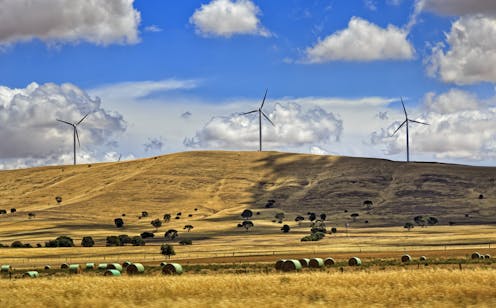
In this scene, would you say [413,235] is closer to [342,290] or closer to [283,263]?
[283,263]

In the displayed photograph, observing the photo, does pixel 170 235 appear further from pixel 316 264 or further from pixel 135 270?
pixel 135 270

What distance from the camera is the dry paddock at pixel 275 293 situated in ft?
112

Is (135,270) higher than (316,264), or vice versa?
(316,264)

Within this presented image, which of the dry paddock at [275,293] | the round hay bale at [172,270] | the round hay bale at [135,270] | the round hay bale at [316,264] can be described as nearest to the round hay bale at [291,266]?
the round hay bale at [316,264]

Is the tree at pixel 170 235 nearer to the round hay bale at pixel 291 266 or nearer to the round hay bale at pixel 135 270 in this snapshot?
the round hay bale at pixel 135 270

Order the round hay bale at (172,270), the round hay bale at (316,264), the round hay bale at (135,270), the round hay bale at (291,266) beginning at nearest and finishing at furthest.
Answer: the round hay bale at (172,270) < the round hay bale at (135,270) < the round hay bale at (291,266) < the round hay bale at (316,264)

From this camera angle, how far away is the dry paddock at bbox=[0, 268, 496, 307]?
112 ft

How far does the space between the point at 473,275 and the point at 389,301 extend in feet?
43.7

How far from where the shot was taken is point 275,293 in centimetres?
3825

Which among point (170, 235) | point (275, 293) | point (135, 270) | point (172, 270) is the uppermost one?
point (275, 293)

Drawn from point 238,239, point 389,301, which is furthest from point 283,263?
point 238,239

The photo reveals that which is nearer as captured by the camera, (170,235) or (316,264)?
(316,264)

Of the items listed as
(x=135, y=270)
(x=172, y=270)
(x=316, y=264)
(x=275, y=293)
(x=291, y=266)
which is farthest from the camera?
(x=316, y=264)

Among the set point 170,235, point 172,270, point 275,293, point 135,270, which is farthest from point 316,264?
point 170,235
